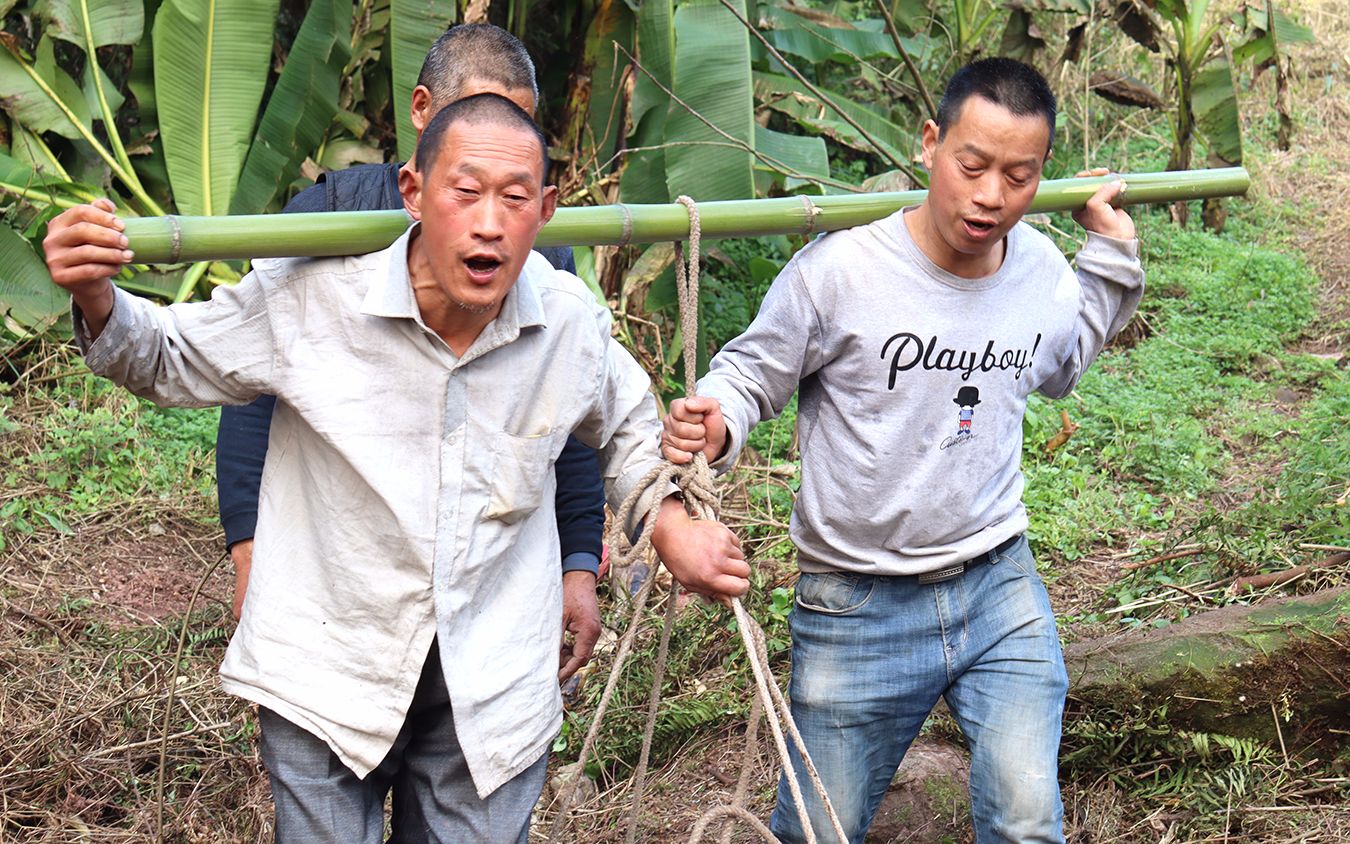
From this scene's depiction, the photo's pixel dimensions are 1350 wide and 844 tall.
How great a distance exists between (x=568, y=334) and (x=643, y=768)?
720 millimetres

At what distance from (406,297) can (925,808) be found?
2020 millimetres

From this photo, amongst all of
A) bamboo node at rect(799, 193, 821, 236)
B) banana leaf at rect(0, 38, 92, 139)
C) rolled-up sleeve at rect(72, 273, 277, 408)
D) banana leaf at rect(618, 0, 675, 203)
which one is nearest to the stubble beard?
rolled-up sleeve at rect(72, 273, 277, 408)

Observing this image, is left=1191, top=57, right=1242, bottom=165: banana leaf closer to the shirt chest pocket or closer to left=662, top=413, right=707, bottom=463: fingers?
left=662, top=413, right=707, bottom=463: fingers

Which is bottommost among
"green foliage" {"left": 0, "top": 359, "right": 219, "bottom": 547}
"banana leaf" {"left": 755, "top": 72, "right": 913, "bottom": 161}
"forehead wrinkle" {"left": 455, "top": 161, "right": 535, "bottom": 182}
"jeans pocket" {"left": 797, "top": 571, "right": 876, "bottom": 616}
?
"green foliage" {"left": 0, "top": 359, "right": 219, "bottom": 547}

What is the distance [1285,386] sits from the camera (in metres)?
5.83

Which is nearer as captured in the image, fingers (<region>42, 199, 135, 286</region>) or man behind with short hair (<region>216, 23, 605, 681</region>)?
fingers (<region>42, 199, 135, 286</region>)

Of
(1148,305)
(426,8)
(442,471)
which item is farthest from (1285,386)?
(442,471)

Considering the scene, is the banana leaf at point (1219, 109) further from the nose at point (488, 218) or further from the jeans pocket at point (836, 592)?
the nose at point (488, 218)

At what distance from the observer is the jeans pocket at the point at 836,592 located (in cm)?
247

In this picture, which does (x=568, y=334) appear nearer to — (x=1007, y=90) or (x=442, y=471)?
(x=442, y=471)

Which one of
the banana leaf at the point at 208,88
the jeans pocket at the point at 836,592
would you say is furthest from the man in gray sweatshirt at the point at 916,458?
the banana leaf at the point at 208,88

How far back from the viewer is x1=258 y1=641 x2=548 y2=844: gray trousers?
2.05m

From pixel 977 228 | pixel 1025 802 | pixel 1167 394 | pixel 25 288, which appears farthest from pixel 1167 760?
pixel 25 288

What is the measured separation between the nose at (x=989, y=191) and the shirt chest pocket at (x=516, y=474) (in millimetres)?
840
